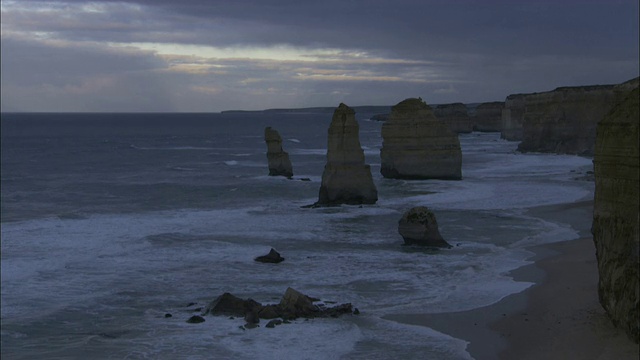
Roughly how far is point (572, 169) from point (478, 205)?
21938mm

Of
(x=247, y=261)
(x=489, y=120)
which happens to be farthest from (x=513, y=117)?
(x=247, y=261)

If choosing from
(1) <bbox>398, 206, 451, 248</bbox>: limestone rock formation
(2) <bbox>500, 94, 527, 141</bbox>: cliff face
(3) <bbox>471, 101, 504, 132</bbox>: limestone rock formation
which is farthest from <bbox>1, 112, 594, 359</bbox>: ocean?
(3) <bbox>471, 101, 504, 132</bbox>: limestone rock formation

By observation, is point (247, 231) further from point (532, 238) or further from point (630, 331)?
point (630, 331)

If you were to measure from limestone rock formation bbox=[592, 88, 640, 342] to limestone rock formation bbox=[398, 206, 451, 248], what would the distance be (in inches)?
464

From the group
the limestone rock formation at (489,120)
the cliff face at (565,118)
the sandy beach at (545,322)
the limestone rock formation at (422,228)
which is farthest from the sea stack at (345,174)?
the limestone rock formation at (489,120)

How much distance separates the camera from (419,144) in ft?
175

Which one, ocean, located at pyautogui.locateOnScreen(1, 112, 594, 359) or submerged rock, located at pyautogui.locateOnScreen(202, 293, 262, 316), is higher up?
submerged rock, located at pyautogui.locateOnScreen(202, 293, 262, 316)

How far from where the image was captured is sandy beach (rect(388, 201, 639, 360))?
55.2 feet

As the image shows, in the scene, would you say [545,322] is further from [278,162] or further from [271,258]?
[278,162]

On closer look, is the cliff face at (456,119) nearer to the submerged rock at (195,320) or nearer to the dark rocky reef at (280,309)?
the dark rocky reef at (280,309)

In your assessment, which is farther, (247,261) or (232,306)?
(247,261)

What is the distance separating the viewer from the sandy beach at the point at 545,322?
16.8 metres

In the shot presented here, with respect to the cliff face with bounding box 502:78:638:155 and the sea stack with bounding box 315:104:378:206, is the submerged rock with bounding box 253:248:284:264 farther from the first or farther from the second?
the cliff face with bounding box 502:78:638:155

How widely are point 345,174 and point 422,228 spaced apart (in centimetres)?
1351
